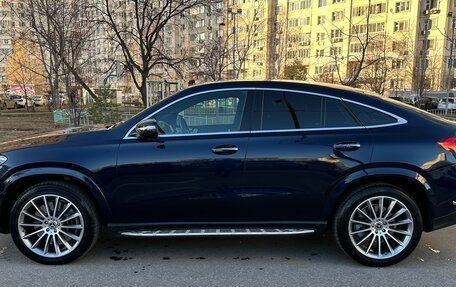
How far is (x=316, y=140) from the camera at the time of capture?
12.5 feet

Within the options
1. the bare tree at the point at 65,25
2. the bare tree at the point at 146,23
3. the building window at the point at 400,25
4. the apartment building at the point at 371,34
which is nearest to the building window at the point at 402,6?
the apartment building at the point at 371,34

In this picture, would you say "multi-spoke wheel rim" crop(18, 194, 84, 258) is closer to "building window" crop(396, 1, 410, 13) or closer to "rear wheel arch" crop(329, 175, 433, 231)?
"rear wheel arch" crop(329, 175, 433, 231)

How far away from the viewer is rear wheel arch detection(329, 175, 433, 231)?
3.83 m

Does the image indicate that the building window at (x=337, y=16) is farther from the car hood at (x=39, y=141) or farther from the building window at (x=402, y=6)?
the car hood at (x=39, y=141)

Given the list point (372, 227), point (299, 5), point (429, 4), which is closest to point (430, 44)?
Result: point (429, 4)

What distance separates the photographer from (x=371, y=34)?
58125 mm

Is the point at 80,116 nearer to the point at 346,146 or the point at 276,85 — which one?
the point at 276,85

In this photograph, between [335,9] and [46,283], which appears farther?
[335,9]

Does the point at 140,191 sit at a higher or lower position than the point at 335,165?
lower

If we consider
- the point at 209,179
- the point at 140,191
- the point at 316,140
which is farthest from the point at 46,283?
the point at 316,140

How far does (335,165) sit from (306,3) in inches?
3028

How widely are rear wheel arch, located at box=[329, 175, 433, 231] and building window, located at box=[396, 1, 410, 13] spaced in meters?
67.9

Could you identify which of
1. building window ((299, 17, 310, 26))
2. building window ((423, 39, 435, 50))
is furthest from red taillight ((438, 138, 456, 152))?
building window ((299, 17, 310, 26))

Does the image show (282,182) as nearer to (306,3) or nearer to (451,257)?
(451,257)
